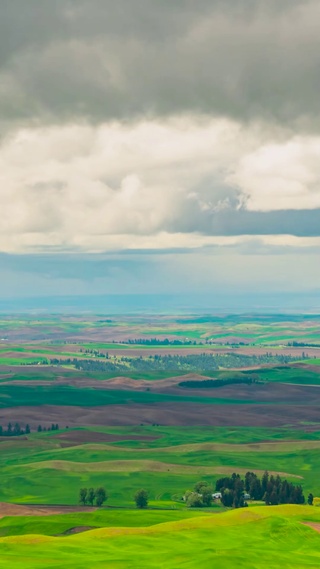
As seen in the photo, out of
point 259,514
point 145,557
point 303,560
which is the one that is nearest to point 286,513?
point 259,514

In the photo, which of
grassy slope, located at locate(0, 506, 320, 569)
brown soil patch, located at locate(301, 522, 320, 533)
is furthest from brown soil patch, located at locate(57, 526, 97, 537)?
brown soil patch, located at locate(301, 522, 320, 533)

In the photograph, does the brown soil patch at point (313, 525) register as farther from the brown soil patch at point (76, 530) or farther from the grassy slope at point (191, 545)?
the brown soil patch at point (76, 530)

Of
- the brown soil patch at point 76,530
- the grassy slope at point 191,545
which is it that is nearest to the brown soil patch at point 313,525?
the grassy slope at point 191,545

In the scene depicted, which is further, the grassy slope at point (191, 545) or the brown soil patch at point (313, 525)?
the brown soil patch at point (313, 525)

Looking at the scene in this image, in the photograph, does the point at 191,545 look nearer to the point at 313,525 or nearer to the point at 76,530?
the point at 76,530

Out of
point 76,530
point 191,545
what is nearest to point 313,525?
point 191,545

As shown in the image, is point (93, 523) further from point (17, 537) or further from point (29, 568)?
point (29, 568)

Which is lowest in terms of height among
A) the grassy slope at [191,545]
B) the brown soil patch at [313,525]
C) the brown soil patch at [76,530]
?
the brown soil patch at [313,525]

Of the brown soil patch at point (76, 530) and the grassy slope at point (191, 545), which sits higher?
the grassy slope at point (191, 545)

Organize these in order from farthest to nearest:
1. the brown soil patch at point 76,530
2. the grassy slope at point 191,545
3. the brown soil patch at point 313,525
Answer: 1. the brown soil patch at point 313,525
2. the brown soil patch at point 76,530
3. the grassy slope at point 191,545
